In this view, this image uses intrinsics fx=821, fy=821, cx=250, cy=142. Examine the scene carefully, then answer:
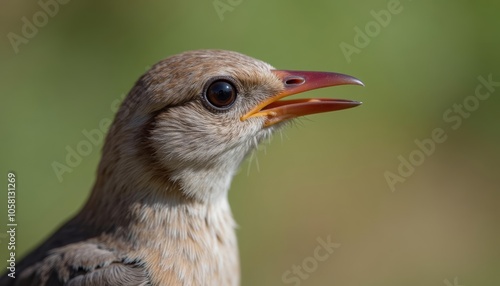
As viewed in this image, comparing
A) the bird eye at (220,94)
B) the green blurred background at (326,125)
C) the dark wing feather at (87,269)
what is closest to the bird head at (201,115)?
the bird eye at (220,94)

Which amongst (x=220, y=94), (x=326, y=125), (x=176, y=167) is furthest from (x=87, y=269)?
(x=326, y=125)

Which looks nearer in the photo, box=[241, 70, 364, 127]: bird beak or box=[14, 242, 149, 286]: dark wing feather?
box=[14, 242, 149, 286]: dark wing feather

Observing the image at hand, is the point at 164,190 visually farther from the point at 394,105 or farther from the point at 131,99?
the point at 394,105

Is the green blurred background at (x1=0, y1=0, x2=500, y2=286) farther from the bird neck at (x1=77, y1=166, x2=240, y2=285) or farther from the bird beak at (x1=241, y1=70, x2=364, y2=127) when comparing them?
the bird beak at (x1=241, y1=70, x2=364, y2=127)

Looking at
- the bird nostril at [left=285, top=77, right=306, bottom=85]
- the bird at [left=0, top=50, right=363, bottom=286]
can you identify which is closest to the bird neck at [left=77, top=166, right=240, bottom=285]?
the bird at [left=0, top=50, right=363, bottom=286]

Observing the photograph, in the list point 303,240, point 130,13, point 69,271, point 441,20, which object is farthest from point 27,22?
point 69,271

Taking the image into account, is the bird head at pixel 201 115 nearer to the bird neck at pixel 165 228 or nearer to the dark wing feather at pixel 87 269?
the bird neck at pixel 165 228
